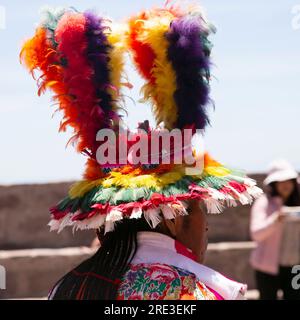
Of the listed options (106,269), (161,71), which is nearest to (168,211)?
(106,269)

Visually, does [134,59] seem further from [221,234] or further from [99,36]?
[221,234]

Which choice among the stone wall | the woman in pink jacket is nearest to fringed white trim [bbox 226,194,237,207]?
the woman in pink jacket

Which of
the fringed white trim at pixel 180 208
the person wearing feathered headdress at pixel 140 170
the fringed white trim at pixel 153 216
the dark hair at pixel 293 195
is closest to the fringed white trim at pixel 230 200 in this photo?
the person wearing feathered headdress at pixel 140 170

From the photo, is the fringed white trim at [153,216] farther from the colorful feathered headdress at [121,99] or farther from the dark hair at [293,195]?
the dark hair at [293,195]

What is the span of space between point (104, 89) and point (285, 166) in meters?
3.90

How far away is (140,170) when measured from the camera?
2.97 m

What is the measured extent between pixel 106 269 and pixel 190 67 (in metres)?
0.77

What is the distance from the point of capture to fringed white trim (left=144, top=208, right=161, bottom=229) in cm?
280

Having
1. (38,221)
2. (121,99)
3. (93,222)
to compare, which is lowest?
(38,221)

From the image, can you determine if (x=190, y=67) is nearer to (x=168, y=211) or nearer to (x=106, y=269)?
(x=168, y=211)

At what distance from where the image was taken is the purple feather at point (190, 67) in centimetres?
296

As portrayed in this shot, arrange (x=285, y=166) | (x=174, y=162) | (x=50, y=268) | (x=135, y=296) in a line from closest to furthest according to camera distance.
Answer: (x=135, y=296) → (x=174, y=162) → (x=285, y=166) → (x=50, y=268)
